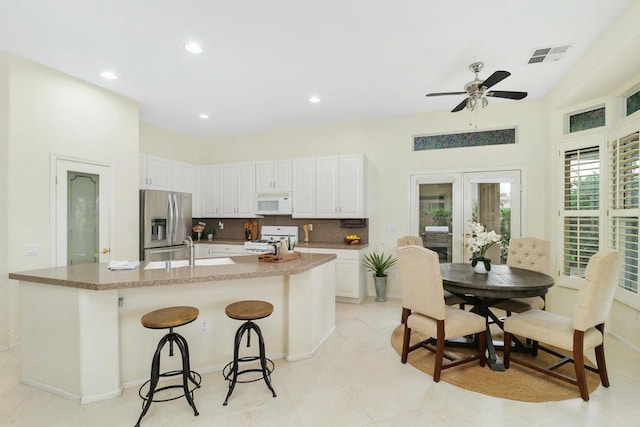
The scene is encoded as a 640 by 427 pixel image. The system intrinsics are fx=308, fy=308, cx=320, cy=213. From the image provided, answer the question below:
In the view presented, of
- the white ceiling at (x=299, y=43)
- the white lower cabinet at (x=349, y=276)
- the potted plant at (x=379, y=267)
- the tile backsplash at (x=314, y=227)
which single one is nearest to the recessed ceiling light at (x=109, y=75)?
the white ceiling at (x=299, y=43)

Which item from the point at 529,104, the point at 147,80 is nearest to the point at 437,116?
the point at 529,104

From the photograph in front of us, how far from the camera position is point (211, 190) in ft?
20.1

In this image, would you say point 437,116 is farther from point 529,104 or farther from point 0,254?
point 0,254

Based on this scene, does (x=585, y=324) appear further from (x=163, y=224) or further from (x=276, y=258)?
(x=163, y=224)

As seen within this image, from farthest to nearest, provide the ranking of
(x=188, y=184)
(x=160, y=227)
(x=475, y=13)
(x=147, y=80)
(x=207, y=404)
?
(x=188, y=184) < (x=160, y=227) < (x=147, y=80) < (x=475, y=13) < (x=207, y=404)

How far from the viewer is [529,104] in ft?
14.6

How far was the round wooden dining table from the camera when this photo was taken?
261 centimetres

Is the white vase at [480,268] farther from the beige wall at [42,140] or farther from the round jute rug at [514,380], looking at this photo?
the beige wall at [42,140]

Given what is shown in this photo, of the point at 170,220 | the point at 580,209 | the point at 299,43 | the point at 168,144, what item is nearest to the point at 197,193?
the point at 168,144

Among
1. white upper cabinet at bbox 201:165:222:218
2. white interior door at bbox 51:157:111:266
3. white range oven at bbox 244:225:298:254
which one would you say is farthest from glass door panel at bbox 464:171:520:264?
white interior door at bbox 51:157:111:266

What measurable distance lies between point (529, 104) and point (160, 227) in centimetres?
584

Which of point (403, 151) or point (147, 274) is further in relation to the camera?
point (403, 151)

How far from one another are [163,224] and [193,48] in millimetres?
2893

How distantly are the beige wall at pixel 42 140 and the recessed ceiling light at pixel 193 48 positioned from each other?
5.63 ft
